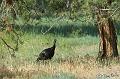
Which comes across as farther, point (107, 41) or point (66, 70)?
point (107, 41)

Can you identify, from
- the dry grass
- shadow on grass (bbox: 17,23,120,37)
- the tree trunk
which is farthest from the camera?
shadow on grass (bbox: 17,23,120,37)

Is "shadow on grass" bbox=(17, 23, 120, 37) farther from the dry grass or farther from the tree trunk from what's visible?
the dry grass

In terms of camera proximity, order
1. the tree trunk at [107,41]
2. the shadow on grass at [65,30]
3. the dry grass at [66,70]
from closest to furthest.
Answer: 1. the dry grass at [66,70]
2. the tree trunk at [107,41]
3. the shadow on grass at [65,30]

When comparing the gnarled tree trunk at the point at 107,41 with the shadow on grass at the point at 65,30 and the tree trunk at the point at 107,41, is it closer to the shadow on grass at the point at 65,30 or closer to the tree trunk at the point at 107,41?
the tree trunk at the point at 107,41

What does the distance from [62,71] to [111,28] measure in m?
3.66

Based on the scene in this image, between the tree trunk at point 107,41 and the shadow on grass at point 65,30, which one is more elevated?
the tree trunk at point 107,41

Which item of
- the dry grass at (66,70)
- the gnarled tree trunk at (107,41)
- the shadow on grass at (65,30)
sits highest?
the gnarled tree trunk at (107,41)

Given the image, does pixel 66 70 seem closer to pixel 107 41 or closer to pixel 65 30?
pixel 107 41

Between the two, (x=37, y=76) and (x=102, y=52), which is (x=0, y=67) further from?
(x=102, y=52)

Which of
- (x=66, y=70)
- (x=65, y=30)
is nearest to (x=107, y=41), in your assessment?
(x=66, y=70)

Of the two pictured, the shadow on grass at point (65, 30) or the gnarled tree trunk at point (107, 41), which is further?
the shadow on grass at point (65, 30)

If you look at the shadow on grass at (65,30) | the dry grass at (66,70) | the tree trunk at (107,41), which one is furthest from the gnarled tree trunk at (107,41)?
the shadow on grass at (65,30)

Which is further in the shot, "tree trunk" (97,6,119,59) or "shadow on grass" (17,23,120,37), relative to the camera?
"shadow on grass" (17,23,120,37)

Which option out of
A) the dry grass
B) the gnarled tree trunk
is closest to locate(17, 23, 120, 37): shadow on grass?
the gnarled tree trunk
